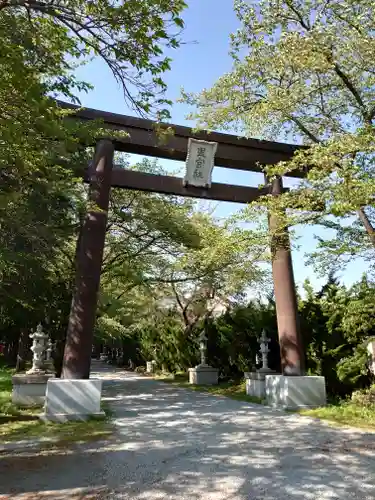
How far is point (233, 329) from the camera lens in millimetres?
13859

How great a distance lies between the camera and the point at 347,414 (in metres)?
7.57

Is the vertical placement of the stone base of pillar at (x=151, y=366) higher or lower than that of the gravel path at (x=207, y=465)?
higher

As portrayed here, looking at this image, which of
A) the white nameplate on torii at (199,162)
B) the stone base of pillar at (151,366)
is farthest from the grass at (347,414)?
the stone base of pillar at (151,366)

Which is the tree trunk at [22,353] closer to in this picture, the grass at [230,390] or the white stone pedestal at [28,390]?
the white stone pedestal at [28,390]

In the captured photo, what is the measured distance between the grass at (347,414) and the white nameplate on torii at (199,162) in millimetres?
5796

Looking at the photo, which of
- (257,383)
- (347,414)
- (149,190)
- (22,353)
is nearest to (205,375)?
(257,383)

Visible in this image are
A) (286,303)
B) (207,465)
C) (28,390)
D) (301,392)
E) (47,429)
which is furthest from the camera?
(286,303)

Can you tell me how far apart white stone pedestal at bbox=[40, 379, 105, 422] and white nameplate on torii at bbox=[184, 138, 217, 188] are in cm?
529

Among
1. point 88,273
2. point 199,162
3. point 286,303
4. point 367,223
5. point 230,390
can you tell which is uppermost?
point 199,162

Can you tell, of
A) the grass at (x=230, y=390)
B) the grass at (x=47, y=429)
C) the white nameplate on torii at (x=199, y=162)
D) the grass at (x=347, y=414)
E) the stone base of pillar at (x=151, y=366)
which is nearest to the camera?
the grass at (x=47, y=429)

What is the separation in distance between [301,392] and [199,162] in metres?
5.91

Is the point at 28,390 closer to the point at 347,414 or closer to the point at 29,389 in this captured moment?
the point at 29,389

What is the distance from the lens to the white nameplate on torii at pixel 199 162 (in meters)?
9.89

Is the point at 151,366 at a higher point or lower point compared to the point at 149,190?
lower
